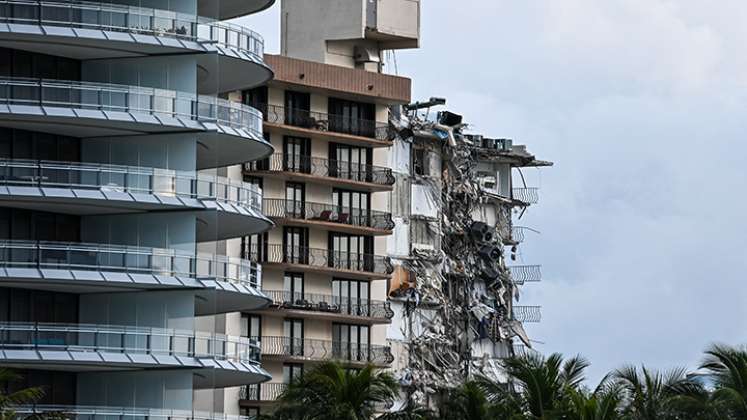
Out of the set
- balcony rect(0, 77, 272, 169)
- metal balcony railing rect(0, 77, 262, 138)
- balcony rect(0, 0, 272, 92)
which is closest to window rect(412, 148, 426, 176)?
balcony rect(0, 0, 272, 92)

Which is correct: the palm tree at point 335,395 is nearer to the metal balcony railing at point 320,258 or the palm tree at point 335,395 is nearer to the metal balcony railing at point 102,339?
the metal balcony railing at point 102,339

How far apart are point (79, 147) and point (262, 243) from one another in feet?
113

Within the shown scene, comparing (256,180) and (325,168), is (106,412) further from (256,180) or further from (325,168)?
(325,168)

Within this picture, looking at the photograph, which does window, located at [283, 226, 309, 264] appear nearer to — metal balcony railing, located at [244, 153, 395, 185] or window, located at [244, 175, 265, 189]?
window, located at [244, 175, 265, 189]

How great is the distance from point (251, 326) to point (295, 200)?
7.14m

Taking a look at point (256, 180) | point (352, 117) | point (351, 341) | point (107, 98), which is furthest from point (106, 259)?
point (352, 117)

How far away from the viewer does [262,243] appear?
129 meters

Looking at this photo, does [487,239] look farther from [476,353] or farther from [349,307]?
[349,307]

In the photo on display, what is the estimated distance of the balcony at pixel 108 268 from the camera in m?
91.4

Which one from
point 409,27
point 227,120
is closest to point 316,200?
point 409,27

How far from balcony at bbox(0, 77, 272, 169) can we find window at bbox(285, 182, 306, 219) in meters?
32.7

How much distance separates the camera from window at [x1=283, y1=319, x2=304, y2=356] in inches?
5079

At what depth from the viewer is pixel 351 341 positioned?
13288 cm

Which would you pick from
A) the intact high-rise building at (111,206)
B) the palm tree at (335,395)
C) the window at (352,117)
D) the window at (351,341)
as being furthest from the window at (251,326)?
the intact high-rise building at (111,206)
